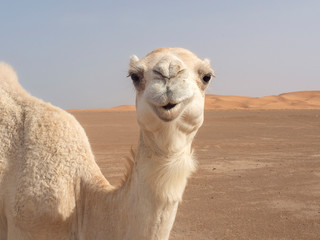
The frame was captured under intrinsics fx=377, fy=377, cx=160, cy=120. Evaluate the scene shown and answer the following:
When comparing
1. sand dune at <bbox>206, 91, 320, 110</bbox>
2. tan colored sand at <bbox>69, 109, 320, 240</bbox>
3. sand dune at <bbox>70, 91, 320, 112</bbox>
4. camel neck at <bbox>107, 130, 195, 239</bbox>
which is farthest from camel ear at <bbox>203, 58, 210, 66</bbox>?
sand dune at <bbox>206, 91, 320, 110</bbox>

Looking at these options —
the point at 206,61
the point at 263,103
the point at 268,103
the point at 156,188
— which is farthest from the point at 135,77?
the point at 263,103

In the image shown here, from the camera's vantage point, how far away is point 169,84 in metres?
2.14

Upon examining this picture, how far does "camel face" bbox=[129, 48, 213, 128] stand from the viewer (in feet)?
7.00

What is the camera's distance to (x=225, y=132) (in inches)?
772

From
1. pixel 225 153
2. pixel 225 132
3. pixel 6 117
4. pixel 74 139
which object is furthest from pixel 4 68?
pixel 225 132

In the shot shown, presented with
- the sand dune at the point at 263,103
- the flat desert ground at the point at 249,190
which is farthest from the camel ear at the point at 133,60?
the sand dune at the point at 263,103

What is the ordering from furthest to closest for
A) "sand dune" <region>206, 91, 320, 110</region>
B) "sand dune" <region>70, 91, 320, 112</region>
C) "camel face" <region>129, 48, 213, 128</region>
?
"sand dune" <region>206, 91, 320, 110</region>
"sand dune" <region>70, 91, 320, 112</region>
"camel face" <region>129, 48, 213, 128</region>

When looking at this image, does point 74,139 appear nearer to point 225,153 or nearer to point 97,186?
point 97,186

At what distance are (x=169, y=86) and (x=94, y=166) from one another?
1.72m

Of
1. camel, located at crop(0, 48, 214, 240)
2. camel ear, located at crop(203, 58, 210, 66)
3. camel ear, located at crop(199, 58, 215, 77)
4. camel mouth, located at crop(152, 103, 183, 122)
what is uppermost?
camel ear, located at crop(203, 58, 210, 66)

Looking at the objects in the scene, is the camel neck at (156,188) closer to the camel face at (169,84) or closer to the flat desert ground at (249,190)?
the camel face at (169,84)

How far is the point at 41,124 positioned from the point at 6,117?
37 centimetres

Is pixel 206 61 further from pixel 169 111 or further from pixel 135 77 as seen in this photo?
pixel 169 111

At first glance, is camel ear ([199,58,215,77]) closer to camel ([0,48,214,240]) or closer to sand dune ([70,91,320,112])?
camel ([0,48,214,240])
